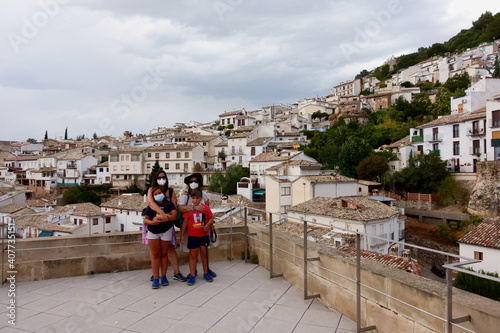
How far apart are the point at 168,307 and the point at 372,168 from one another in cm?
3621

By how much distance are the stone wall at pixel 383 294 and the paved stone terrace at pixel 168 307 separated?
21 cm

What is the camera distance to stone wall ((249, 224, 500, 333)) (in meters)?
2.67

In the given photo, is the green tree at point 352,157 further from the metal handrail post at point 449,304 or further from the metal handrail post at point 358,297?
the metal handrail post at point 449,304

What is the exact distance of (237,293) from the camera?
15.6 ft

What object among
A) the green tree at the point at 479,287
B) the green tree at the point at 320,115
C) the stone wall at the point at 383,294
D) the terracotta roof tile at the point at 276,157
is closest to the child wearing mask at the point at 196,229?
the stone wall at the point at 383,294

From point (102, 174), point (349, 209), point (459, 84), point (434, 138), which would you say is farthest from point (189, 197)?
point (459, 84)

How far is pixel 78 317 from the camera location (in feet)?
13.0

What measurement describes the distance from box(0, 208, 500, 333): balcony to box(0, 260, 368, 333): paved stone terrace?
0.01 m

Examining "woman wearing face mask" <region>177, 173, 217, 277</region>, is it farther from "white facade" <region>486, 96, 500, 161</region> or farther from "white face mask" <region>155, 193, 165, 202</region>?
"white facade" <region>486, 96, 500, 161</region>

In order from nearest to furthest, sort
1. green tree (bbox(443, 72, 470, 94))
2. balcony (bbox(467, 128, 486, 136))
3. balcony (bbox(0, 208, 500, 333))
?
balcony (bbox(0, 208, 500, 333)) → balcony (bbox(467, 128, 486, 136)) → green tree (bbox(443, 72, 470, 94))

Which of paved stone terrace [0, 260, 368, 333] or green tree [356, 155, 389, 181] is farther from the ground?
green tree [356, 155, 389, 181]

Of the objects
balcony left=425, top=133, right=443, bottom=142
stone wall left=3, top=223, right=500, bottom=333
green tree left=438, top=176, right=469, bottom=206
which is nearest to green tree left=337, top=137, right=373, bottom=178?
balcony left=425, top=133, right=443, bottom=142

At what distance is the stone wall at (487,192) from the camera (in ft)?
85.7

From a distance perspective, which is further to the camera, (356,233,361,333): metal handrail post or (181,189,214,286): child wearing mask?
(181,189,214,286): child wearing mask
